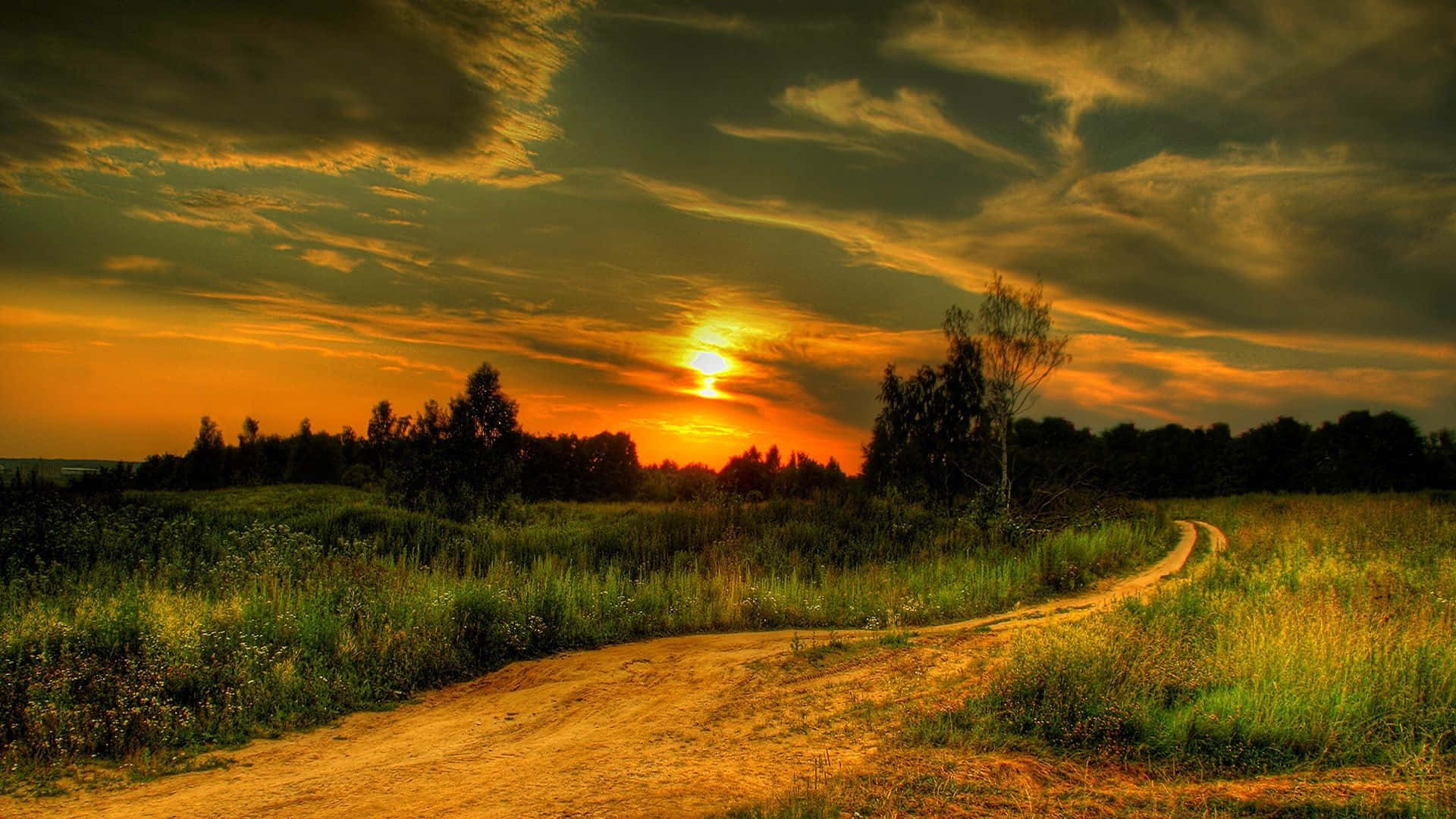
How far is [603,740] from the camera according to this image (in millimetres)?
8188

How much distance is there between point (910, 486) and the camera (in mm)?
36906

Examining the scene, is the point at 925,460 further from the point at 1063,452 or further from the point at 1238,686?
the point at 1238,686

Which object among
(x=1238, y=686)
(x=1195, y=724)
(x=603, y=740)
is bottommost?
(x=603, y=740)

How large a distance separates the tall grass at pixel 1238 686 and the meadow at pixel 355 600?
4473mm

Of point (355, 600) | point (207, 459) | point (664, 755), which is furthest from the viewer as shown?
point (207, 459)

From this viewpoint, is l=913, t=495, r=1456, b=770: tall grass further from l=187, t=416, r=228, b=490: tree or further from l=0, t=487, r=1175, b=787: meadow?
l=187, t=416, r=228, b=490: tree

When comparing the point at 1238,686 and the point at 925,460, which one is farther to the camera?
the point at 925,460

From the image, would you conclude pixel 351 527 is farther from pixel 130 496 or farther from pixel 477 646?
pixel 477 646

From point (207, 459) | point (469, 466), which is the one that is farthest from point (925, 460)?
point (207, 459)

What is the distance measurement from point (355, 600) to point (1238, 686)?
37.7 ft

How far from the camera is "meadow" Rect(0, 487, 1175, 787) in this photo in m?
8.84

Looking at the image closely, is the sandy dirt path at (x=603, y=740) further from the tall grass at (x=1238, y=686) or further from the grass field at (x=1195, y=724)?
the tall grass at (x=1238, y=686)

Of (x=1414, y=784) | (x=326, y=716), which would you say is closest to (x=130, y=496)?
(x=326, y=716)

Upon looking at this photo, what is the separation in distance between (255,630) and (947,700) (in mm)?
8791
